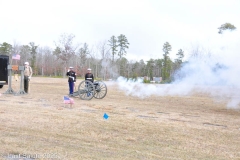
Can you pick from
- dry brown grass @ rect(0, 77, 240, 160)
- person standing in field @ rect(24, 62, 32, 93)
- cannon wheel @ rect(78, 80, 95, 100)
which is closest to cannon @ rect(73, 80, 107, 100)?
cannon wheel @ rect(78, 80, 95, 100)

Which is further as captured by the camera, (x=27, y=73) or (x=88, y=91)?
(x=27, y=73)

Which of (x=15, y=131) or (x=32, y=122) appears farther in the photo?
(x=32, y=122)

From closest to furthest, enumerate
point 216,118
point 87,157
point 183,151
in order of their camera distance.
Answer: point 87,157 < point 183,151 < point 216,118

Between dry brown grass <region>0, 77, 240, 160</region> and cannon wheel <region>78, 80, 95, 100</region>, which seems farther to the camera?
cannon wheel <region>78, 80, 95, 100</region>

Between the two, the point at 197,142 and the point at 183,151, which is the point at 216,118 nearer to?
the point at 197,142

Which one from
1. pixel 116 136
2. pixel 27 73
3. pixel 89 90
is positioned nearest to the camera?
pixel 116 136

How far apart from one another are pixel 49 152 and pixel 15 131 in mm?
1715

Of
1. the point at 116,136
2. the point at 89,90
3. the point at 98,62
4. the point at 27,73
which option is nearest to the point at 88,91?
the point at 89,90

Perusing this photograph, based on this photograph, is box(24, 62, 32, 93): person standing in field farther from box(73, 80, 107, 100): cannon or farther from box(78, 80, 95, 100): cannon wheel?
box(78, 80, 95, 100): cannon wheel

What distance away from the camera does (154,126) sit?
677cm

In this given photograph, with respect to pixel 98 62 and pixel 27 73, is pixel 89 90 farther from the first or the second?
pixel 98 62

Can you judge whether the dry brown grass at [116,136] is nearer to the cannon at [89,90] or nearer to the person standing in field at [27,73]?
the cannon at [89,90]

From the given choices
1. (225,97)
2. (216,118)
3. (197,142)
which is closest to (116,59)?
(225,97)

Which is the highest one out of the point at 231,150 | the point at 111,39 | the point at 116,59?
the point at 111,39
